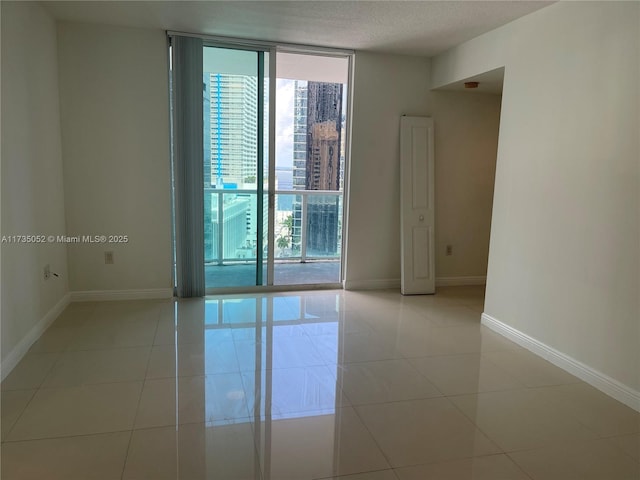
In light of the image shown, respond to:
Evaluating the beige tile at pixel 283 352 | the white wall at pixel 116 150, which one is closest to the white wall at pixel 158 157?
the white wall at pixel 116 150

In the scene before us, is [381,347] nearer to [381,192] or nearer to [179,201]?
[381,192]

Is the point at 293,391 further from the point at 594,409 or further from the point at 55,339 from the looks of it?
the point at 55,339

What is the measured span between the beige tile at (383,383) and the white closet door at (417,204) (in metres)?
1.82

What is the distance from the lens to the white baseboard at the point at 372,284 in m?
4.74

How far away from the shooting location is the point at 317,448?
2018 millimetres

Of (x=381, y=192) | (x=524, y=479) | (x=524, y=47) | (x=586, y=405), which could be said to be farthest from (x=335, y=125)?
(x=524, y=479)

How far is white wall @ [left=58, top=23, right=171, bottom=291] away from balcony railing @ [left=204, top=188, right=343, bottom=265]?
1.44 feet

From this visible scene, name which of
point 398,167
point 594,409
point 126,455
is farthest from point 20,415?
point 398,167

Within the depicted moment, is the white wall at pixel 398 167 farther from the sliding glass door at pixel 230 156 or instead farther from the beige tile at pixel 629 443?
the beige tile at pixel 629 443

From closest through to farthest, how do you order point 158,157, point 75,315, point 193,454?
1. point 193,454
2. point 75,315
3. point 158,157

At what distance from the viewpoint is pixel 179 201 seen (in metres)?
4.15

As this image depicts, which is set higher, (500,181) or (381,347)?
(500,181)

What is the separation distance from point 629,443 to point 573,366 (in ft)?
2.48

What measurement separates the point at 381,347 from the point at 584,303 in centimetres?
131
